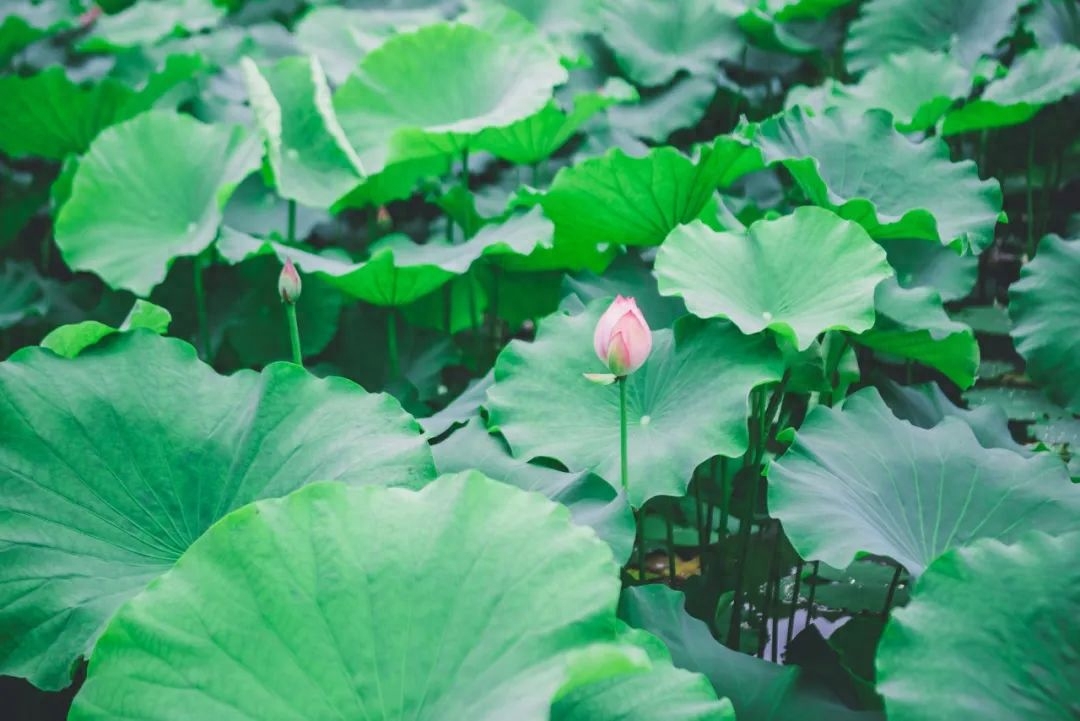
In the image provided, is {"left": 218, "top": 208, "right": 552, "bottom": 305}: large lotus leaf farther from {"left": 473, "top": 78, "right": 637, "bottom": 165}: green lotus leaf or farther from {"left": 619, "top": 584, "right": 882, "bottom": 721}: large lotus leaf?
{"left": 619, "top": 584, "right": 882, "bottom": 721}: large lotus leaf

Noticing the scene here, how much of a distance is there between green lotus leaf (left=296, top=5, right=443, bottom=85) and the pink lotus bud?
60.2 inches

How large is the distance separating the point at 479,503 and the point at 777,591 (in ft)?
2.56

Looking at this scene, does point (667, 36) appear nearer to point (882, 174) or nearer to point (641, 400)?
point (882, 174)

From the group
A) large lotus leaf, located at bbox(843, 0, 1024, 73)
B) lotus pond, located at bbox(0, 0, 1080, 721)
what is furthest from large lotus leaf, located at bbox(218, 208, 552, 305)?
large lotus leaf, located at bbox(843, 0, 1024, 73)

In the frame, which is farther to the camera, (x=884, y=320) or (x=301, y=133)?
(x=301, y=133)

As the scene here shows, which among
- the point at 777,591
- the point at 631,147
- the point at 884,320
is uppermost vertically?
the point at 884,320

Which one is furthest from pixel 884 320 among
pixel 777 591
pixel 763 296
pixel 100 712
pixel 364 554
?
pixel 100 712

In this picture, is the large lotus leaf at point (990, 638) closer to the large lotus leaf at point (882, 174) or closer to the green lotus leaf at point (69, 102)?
the large lotus leaf at point (882, 174)

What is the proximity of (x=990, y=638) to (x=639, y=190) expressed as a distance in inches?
39.4

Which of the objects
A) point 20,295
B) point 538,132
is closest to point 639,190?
point 538,132

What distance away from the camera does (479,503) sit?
1.00 meters

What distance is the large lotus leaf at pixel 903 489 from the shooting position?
1168mm

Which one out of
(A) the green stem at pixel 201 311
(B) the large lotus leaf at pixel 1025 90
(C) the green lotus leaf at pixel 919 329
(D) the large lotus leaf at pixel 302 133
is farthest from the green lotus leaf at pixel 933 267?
(A) the green stem at pixel 201 311

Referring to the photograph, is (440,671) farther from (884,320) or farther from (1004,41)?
(1004,41)
